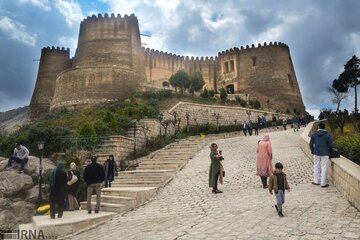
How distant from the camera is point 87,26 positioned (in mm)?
38344

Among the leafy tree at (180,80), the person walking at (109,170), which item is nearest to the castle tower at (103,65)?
the leafy tree at (180,80)

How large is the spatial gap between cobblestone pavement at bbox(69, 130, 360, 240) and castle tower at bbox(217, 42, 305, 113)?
3328cm

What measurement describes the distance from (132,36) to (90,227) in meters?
31.8

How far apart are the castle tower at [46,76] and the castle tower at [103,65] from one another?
4.47m

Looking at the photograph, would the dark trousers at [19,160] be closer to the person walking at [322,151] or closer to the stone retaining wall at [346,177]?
the person walking at [322,151]

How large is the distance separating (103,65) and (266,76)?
19.9 meters

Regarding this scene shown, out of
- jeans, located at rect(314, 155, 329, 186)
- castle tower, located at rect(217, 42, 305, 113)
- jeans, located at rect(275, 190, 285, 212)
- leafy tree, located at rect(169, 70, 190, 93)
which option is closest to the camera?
jeans, located at rect(275, 190, 285, 212)

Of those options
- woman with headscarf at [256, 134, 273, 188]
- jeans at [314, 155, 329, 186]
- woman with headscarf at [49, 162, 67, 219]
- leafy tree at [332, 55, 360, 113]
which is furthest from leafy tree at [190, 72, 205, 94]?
woman with headscarf at [49, 162, 67, 219]

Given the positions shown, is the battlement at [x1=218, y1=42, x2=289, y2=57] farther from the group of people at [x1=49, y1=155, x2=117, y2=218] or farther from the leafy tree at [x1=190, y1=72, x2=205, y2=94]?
the group of people at [x1=49, y1=155, x2=117, y2=218]

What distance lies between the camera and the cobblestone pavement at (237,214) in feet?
19.9

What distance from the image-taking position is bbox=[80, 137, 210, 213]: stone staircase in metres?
9.94

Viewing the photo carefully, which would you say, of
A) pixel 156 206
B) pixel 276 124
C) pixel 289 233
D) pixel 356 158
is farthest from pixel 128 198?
pixel 276 124

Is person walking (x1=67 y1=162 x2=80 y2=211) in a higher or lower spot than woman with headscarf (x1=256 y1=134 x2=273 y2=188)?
lower

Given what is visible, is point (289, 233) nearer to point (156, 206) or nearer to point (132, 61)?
point (156, 206)
